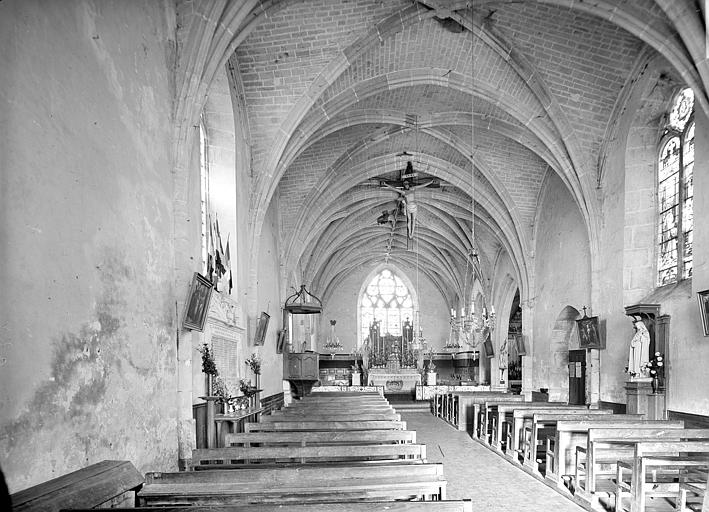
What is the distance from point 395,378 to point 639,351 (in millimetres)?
16234

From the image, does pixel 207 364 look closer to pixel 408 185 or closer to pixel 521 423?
pixel 521 423

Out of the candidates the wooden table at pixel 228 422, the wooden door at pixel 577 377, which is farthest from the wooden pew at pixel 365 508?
the wooden door at pixel 577 377

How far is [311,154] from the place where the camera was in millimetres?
18016

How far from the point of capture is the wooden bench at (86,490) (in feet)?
12.7

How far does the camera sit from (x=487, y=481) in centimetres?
888

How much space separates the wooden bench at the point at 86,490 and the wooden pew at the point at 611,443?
5.17 m

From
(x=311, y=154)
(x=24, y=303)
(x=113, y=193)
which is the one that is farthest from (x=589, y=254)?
(x=24, y=303)

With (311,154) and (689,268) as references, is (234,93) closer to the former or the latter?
(311,154)

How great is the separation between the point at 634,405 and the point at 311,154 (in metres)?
10.9

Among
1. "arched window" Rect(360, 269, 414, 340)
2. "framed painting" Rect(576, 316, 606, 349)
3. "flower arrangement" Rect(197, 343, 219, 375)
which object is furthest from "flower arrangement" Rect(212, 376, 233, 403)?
"arched window" Rect(360, 269, 414, 340)

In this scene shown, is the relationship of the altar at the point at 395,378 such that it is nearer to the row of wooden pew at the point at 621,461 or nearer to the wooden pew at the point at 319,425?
the row of wooden pew at the point at 621,461

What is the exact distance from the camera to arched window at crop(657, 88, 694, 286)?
12086mm

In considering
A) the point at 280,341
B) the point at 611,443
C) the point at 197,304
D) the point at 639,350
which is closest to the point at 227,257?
the point at 197,304

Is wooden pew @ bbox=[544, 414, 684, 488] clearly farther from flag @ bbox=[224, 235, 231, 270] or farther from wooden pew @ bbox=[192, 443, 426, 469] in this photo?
flag @ bbox=[224, 235, 231, 270]
